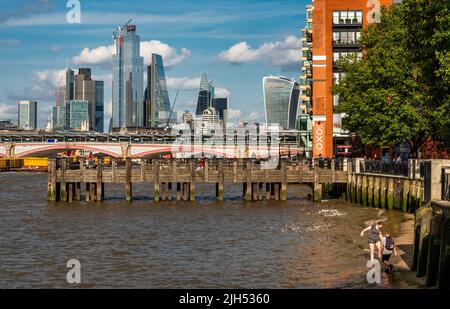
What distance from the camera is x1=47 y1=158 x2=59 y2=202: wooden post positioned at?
5706cm

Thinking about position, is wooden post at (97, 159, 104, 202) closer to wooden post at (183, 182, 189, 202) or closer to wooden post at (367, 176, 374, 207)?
wooden post at (183, 182, 189, 202)

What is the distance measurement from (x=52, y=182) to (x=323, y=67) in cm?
4774

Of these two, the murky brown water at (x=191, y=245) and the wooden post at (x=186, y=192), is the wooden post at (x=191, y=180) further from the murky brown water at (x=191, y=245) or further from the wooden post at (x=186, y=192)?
the murky brown water at (x=191, y=245)

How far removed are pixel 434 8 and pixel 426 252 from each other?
21.7m

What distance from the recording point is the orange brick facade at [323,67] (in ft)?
314

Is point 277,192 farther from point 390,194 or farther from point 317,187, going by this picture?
point 390,194

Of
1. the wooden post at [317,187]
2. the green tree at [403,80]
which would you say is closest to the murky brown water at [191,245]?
the wooden post at [317,187]

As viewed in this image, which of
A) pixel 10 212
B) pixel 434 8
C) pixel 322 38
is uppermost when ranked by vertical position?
pixel 322 38

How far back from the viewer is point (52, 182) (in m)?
58.2

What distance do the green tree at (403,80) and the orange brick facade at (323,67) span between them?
29.4 meters

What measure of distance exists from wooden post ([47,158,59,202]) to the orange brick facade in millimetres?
45287

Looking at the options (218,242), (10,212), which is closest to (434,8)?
(218,242)

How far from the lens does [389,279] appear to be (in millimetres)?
23609
